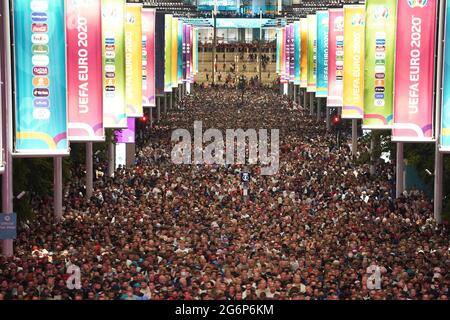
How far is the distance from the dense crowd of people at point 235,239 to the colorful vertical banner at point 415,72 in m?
2.65

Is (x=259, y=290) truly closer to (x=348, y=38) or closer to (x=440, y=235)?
(x=440, y=235)

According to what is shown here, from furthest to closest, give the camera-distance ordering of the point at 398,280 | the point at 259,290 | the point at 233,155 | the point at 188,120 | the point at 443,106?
the point at 188,120, the point at 233,155, the point at 443,106, the point at 398,280, the point at 259,290

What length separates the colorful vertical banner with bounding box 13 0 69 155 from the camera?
2377 centimetres

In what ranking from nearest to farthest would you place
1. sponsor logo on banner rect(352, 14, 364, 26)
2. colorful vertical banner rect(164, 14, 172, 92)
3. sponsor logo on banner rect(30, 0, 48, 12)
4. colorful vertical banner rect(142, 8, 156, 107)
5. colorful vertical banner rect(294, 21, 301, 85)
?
sponsor logo on banner rect(30, 0, 48, 12)
sponsor logo on banner rect(352, 14, 364, 26)
colorful vertical banner rect(142, 8, 156, 107)
colorful vertical banner rect(164, 14, 172, 92)
colorful vertical banner rect(294, 21, 301, 85)

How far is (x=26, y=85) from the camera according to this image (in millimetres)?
23875

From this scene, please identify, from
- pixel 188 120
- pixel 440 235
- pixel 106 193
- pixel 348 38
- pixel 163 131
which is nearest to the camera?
pixel 440 235

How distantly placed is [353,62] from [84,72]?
1697cm

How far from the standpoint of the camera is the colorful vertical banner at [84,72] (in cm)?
2759

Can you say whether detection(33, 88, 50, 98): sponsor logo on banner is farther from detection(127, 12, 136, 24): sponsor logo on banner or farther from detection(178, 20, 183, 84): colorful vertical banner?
detection(178, 20, 183, 84): colorful vertical banner

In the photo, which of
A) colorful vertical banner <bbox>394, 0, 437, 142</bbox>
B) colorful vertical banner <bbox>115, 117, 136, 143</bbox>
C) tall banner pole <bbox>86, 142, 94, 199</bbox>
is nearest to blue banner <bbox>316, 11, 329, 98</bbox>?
colorful vertical banner <bbox>115, 117, 136, 143</bbox>

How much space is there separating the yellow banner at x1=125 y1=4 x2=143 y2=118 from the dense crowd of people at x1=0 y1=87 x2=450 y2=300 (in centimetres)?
274

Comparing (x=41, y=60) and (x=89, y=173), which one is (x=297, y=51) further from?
(x=41, y=60)

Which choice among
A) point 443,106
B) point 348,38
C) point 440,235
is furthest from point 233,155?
point 443,106

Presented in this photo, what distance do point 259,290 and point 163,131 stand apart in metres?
46.8
